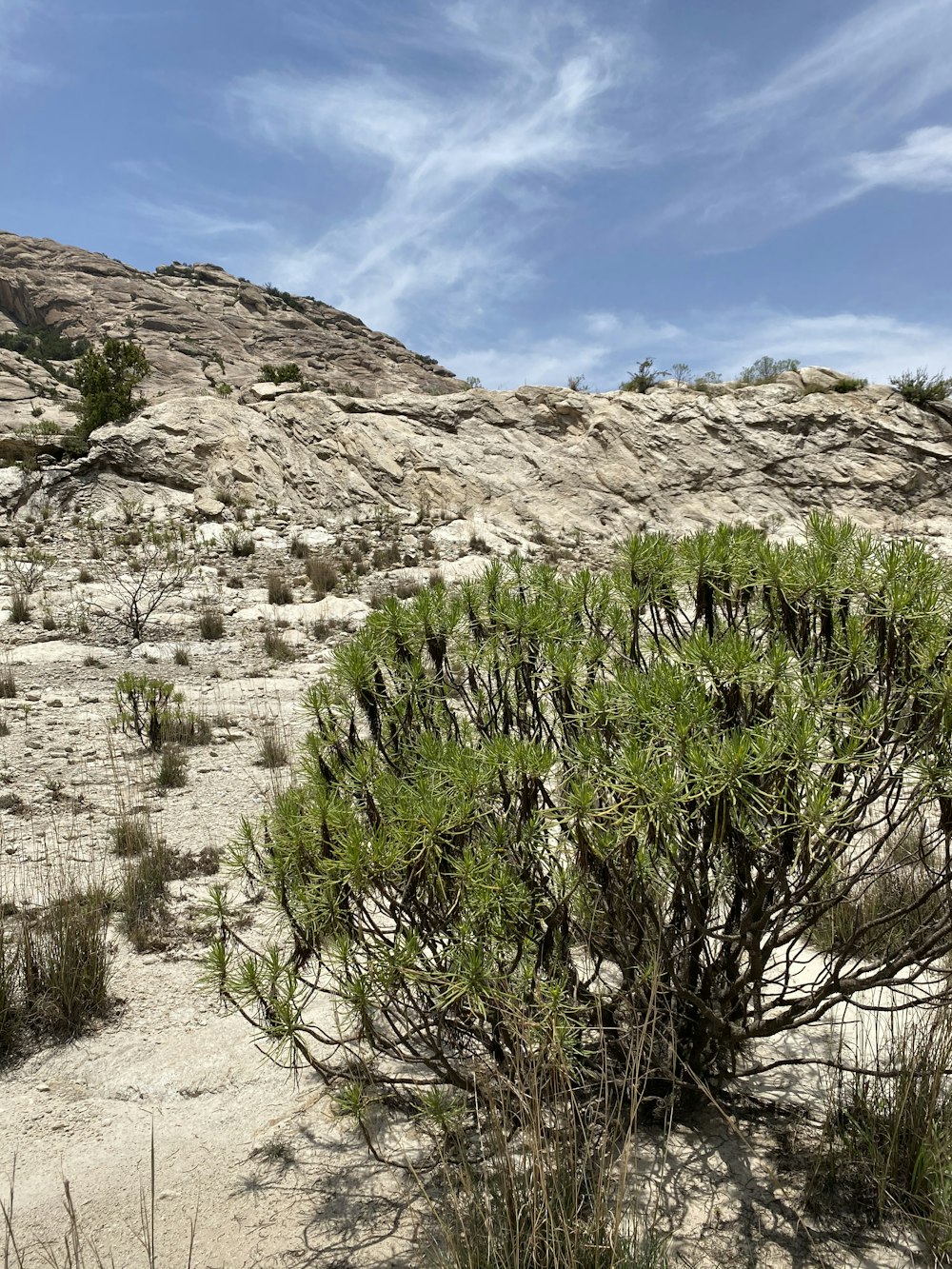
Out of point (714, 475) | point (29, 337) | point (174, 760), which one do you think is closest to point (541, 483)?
point (714, 475)

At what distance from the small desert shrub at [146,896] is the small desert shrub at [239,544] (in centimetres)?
943

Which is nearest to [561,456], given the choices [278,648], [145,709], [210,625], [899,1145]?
[210,625]

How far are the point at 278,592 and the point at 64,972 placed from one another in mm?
8415

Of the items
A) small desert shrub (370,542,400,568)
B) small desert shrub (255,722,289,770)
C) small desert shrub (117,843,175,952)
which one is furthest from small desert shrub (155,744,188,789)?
small desert shrub (370,542,400,568)

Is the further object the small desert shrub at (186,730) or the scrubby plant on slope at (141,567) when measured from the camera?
the scrubby plant on slope at (141,567)

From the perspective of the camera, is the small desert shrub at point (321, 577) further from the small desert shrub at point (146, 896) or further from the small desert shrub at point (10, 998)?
the small desert shrub at point (10, 998)

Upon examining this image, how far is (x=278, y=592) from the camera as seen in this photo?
1155 centimetres

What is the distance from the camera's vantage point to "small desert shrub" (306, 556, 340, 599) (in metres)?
12.0

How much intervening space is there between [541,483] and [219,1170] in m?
16.0

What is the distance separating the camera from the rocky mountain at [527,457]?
52.3 feet

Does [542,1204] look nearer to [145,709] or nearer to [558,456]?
[145,709]

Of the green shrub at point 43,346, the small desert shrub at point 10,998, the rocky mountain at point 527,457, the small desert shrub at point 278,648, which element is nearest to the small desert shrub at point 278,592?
the small desert shrub at point 278,648

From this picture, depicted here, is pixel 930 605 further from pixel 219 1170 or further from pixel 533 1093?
pixel 219 1170

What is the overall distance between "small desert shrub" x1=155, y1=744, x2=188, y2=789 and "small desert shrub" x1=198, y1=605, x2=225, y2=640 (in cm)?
398
